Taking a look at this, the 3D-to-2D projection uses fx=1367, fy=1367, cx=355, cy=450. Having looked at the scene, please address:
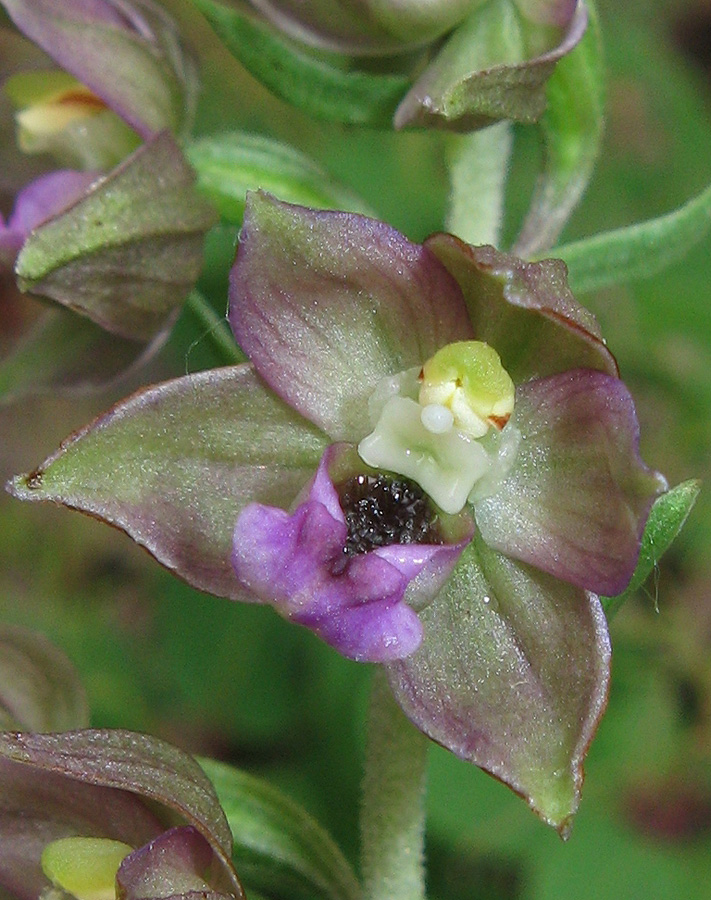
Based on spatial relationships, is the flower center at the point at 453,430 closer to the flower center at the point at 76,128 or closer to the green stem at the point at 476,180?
the green stem at the point at 476,180

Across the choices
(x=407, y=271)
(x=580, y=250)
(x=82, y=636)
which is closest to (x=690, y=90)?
(x=82, y=636)

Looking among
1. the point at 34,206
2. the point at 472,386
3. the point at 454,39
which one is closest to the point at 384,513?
the point at 472,386

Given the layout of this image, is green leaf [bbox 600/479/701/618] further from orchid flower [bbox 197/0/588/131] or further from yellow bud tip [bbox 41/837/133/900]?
yellow bud tip [bbox 41/837/133/900]

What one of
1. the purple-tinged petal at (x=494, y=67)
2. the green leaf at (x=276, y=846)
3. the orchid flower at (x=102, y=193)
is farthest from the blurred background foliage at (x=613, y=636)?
the green leaf at (x=276, y=846)

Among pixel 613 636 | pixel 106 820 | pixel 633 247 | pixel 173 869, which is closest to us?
pixel 173 869

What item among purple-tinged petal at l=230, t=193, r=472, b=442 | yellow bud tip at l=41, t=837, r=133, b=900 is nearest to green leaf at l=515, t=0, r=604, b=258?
purple-tinged petal at l=230, t=193, r=472, b=442

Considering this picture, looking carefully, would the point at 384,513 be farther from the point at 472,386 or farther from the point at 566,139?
the point at 566,139

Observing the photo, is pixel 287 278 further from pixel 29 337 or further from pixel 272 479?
pixel 29 337
